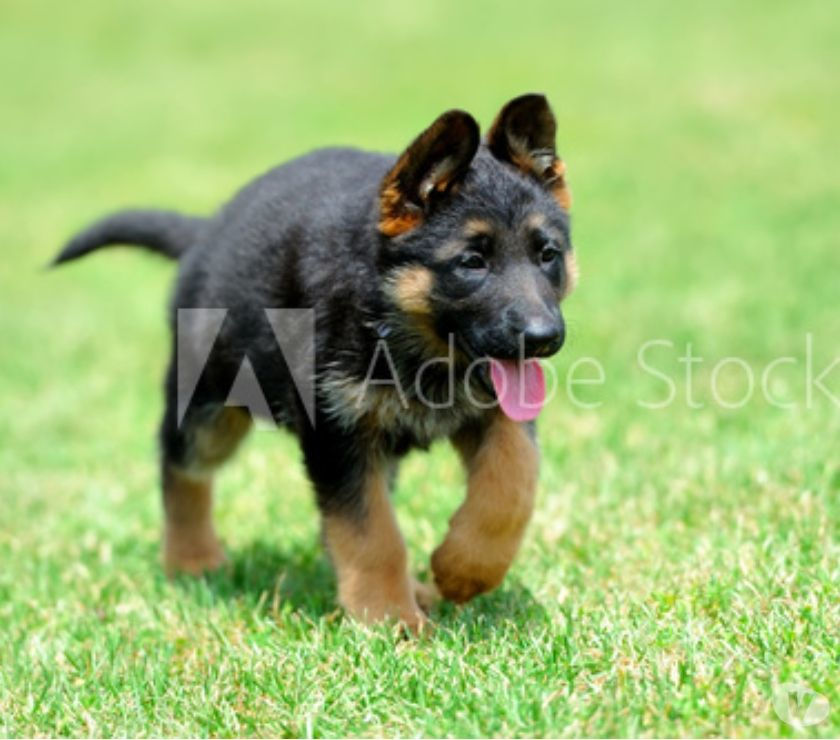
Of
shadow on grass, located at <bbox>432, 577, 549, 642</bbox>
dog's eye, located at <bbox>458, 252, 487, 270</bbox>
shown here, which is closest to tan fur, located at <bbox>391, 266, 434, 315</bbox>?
dog's eye, located at <bbox>458, 252, 487, 270</bbox>

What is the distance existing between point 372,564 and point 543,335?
97cm

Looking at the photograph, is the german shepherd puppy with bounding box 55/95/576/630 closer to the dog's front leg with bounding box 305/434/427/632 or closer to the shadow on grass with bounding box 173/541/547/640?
the dog's front leg with bounding box 305/434/427/632

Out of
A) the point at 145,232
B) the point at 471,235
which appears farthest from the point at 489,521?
the point at 145,232

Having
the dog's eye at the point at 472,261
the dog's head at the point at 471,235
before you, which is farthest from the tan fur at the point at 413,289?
the dog's eye at the point at 472,261

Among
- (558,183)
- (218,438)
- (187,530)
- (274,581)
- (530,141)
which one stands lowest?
(274,581)

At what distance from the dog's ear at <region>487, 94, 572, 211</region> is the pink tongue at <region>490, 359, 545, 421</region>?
570mm

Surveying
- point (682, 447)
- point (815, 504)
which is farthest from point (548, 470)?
point (815, 504)

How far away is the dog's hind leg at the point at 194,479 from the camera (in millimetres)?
5273

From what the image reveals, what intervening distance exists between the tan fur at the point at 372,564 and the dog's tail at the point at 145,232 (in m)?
1.84

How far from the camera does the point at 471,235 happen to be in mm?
3992

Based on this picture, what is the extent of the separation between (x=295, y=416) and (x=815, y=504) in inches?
75.9

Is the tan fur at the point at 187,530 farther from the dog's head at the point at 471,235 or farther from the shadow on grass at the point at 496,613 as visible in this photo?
the dog's head at the point at 471,235

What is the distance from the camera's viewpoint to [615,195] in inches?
575

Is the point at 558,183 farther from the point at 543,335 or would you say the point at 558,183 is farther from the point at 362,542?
the point at 362,542
